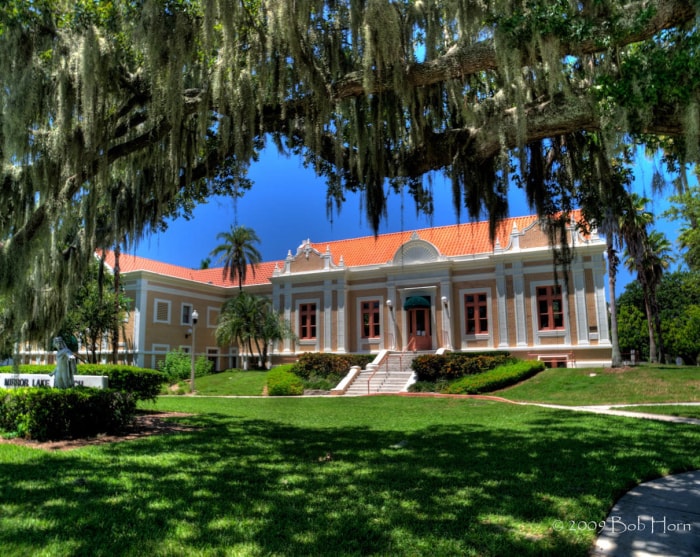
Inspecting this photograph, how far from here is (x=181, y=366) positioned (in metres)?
30.0

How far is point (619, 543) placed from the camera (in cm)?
349

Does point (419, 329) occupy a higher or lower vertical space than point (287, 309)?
lower

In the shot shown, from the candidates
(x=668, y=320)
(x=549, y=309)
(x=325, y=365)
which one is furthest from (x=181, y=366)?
(x=668, y=320)

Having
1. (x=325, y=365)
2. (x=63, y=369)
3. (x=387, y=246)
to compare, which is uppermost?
(x=387, y=246)

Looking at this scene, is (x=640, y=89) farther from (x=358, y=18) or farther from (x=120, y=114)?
(x=120, y=114)

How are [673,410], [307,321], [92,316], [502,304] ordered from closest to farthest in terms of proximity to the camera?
1. [673,410]
2. [502,304]
3. [92,316]
4. [307,321]

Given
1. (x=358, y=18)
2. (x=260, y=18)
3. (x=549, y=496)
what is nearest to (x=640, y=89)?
(x=358, y=18)

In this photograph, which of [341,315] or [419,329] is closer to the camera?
[419,329]

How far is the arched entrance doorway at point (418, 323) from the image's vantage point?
27.8m

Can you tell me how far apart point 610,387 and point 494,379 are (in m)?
3.99

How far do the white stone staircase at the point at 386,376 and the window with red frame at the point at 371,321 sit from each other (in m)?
2.91

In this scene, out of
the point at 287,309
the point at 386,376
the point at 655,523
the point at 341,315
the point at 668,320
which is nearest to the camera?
the point at 655,523

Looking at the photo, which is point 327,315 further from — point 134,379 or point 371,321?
point 134,379

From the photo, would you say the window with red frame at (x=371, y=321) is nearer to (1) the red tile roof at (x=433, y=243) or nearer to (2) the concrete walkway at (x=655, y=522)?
(1) the red tile roof at (x=433, y=243)
